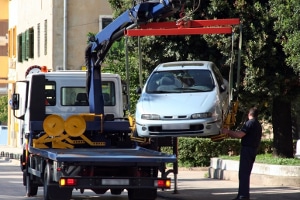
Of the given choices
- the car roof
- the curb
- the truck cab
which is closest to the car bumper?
the truck cab

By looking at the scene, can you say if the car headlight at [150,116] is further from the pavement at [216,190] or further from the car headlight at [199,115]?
the pavement at [216,190]

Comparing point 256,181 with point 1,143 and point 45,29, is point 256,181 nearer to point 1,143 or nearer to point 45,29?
point 45,29

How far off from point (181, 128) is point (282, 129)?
711 centimetres

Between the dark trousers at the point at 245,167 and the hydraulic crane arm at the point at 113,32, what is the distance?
2.96 metres

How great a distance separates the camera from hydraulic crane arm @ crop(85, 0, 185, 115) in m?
Result: 19.2

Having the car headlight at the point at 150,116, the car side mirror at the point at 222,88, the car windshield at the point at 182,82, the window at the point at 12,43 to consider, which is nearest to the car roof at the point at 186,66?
the car windshield at the point at 182,82

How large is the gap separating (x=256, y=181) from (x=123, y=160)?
708 centimetres

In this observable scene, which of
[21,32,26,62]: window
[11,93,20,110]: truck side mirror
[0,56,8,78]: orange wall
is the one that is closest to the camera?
[11,93,20,110]: truck side mirror

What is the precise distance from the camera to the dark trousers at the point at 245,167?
18.7m

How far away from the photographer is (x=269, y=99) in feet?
79.9

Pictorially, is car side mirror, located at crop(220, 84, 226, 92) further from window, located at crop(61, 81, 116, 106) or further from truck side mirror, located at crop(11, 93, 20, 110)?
truck side mirror, located at crop(11, 93, 20, 110)

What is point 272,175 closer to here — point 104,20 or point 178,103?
point 178,103

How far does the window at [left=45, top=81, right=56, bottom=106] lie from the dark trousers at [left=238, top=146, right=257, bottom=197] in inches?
184

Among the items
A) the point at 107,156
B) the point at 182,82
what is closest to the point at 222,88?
the point at 182,82
